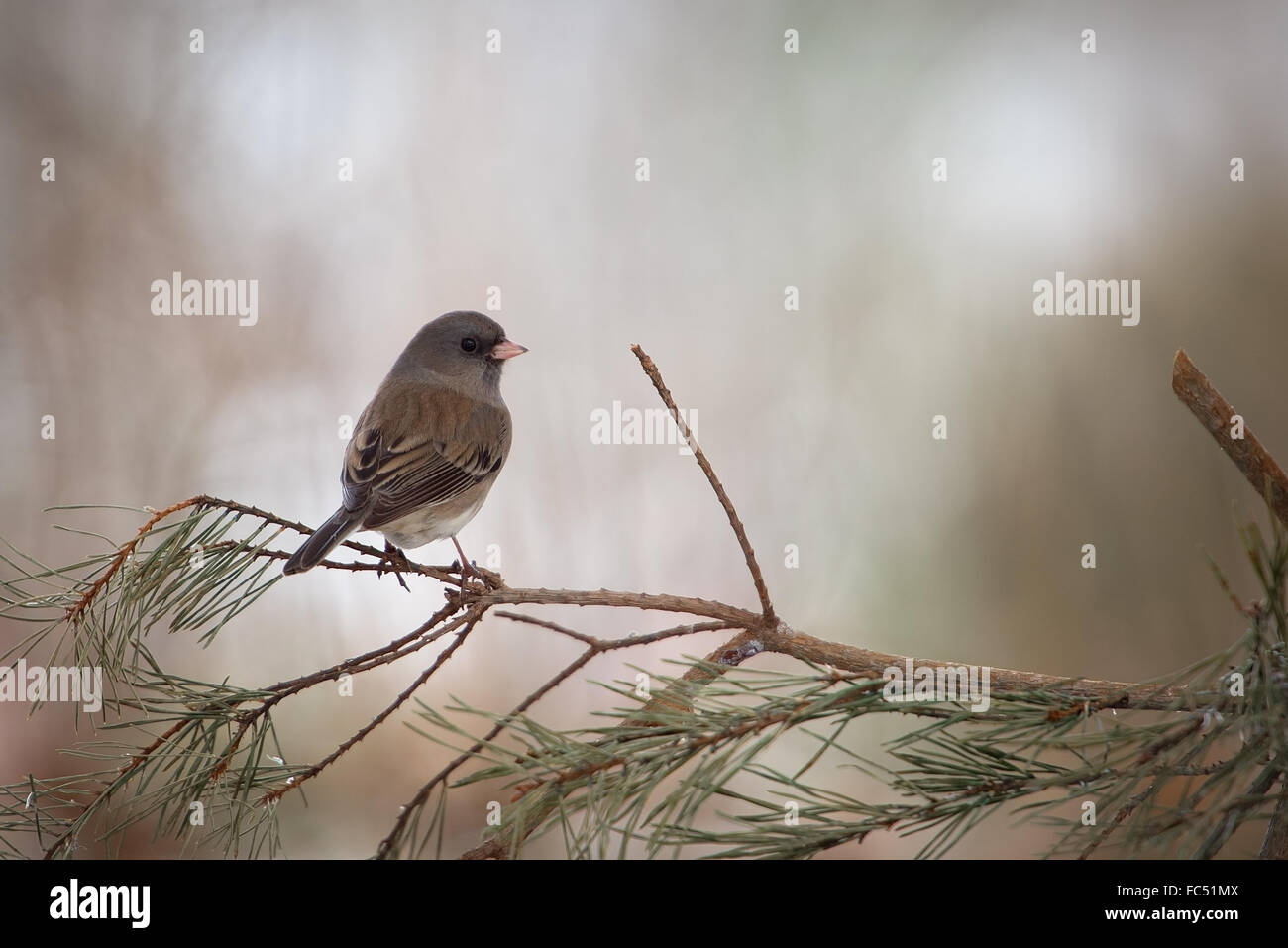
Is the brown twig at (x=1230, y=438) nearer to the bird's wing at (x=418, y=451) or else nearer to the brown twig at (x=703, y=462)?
the brown twig at (x=703, y=462)

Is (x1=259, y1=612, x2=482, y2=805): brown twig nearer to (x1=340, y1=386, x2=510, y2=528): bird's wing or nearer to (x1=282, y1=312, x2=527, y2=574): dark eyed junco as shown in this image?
(x1=282, y1=312, x2=527, y2=574): dark eyed junco

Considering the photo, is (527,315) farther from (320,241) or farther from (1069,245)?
(1069,245)

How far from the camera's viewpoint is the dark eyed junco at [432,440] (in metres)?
1.46

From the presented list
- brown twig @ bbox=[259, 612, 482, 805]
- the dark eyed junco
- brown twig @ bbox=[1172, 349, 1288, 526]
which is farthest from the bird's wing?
brown twig @ bbox=[1172, 349, 1288, 526]

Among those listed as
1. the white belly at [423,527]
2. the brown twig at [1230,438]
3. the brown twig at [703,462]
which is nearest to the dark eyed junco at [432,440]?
the white belly at [423,527]

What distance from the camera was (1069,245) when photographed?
6.64ft

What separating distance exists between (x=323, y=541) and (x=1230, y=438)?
920 millimetres

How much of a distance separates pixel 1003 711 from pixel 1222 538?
1.60 meters

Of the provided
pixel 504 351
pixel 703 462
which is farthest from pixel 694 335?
pixel 703 462

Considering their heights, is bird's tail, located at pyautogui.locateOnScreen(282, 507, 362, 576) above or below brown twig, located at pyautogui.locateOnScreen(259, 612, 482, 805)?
above

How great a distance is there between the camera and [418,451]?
1625 millimetres

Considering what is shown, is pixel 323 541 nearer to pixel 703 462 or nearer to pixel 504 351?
pixel 703 462

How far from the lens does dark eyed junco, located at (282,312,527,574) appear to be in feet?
4.80
